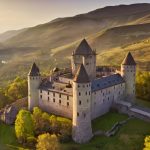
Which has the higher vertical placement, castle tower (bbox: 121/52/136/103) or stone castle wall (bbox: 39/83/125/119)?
castle tower (bbox: 121/52/136/103)

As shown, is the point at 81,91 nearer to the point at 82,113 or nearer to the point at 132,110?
the point at 82,113

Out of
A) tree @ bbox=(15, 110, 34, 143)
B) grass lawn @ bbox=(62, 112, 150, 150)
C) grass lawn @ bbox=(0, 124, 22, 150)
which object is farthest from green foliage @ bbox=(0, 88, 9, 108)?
grass lawn @ bbox=(62, 112, 150, 150)

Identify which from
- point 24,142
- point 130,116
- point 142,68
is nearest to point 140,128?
point 130,116

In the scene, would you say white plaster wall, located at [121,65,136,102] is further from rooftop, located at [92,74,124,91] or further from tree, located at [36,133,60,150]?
tree, located at [36,133,60,150]

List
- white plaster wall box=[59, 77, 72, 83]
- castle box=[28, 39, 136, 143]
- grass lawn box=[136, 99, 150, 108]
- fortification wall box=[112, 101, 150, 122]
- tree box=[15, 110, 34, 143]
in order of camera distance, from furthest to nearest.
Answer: grass lawn box=[136, 99, 150, 108] < white plaster wall box=[59, 77, 72, 83] < fortification wall box=[112, 101, 150, 122] < tree box=[15, 110, 34, 143] < castle box=[28, 39, 136, 143]

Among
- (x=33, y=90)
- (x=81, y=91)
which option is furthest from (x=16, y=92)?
(x=81, y=91)

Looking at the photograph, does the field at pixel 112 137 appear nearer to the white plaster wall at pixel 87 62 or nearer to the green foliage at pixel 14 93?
the white plaster wall at pixel 87 62
